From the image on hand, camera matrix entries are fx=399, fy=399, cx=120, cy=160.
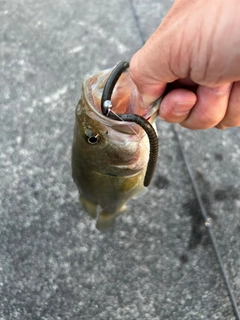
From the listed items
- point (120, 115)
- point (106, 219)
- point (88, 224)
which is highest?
point (120, 115)

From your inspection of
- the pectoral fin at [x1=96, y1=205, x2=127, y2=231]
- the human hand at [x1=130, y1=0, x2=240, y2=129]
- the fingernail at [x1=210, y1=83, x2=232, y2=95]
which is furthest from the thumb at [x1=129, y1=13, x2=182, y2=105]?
the pectoral fin at [x1=96, y1=205, x2=127, y2=231]

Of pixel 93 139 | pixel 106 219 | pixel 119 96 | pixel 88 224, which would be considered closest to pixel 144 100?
pixel 119 96

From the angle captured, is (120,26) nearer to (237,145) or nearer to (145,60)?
(237,145)

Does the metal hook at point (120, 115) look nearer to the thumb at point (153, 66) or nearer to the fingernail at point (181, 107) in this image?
the thumb at point (153, 66)

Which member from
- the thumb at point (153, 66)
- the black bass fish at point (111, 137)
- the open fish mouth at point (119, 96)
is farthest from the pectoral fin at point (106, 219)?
the thumb at point (153, 66)

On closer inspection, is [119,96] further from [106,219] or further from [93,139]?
[106,219]

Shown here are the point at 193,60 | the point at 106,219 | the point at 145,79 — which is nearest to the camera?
the point at 193,60

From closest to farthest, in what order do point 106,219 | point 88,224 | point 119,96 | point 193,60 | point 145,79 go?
1. point 193,60
2. point 145,79
3. point 119,96
4. point 106,219
5. point 88,224
